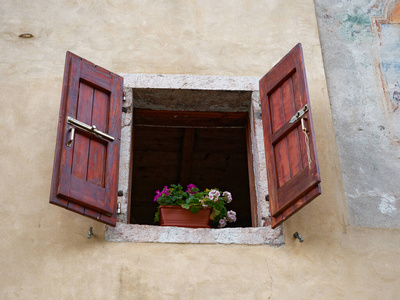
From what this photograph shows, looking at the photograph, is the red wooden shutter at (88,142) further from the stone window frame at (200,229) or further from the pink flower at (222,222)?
the pink flower at (222,222)

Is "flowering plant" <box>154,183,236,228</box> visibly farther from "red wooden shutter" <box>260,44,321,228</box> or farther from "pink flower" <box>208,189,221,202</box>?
"red wooden shutter" <box>260,44,321,228</box>

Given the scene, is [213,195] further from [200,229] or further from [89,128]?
[89,128]

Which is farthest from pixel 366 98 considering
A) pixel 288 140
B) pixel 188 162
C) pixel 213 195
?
pixel 188 162

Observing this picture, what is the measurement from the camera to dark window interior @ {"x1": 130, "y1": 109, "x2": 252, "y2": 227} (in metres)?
→ 7.97

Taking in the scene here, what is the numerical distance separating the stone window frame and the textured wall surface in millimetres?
643

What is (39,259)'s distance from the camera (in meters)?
4.75

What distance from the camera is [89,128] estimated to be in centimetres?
489

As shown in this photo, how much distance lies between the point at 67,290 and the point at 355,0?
12.2 ft

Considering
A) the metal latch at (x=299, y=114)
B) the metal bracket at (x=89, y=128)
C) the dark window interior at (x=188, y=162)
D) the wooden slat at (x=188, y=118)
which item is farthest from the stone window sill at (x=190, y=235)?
the dark window interior at (x=188, y=162)

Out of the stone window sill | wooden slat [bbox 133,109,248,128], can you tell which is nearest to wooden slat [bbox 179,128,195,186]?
wooden slat [bbox 133,109,248,128]

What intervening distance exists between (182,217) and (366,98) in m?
1.88

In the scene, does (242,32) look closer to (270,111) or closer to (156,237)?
(270,111)

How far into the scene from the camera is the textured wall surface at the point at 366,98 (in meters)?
5.28

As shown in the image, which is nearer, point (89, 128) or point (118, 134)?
point (89, 128)
